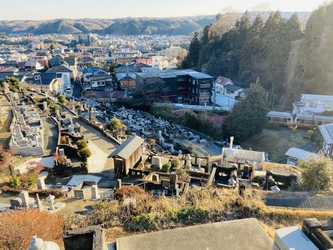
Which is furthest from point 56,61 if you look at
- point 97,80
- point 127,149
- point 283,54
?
point 127,149

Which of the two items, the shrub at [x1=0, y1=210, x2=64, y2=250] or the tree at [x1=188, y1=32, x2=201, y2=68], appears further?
the tree at [x1=188, y1=32, x2=201, y2=68]

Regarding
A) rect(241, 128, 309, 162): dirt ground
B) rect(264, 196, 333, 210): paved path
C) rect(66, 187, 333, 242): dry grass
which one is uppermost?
rect(66, 187, 333, 242): dry grass

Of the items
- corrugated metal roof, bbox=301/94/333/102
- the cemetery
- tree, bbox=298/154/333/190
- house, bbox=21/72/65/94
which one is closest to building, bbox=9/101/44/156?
the cemetery

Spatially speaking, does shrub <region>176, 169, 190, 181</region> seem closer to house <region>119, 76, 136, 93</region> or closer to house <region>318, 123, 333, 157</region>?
house <region>318, 123, 333, 157</region>

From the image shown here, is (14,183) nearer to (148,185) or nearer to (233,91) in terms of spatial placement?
(148,185)

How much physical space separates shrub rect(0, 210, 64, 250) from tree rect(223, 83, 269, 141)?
73.8 ft

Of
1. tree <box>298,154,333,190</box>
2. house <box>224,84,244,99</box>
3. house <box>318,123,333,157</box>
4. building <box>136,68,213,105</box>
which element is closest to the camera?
tree <box>298,154,333,190</box>

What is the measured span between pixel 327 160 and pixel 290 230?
742cm

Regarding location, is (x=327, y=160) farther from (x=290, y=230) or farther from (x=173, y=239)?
(x=173, y=239)

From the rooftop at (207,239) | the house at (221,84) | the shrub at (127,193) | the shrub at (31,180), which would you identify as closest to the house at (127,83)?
the house at (221,84)

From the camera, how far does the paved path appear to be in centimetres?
818

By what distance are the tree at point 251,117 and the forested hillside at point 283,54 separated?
27.8ft

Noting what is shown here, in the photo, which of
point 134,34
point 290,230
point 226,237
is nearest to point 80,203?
point 226,237

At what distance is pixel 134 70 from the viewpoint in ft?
160
